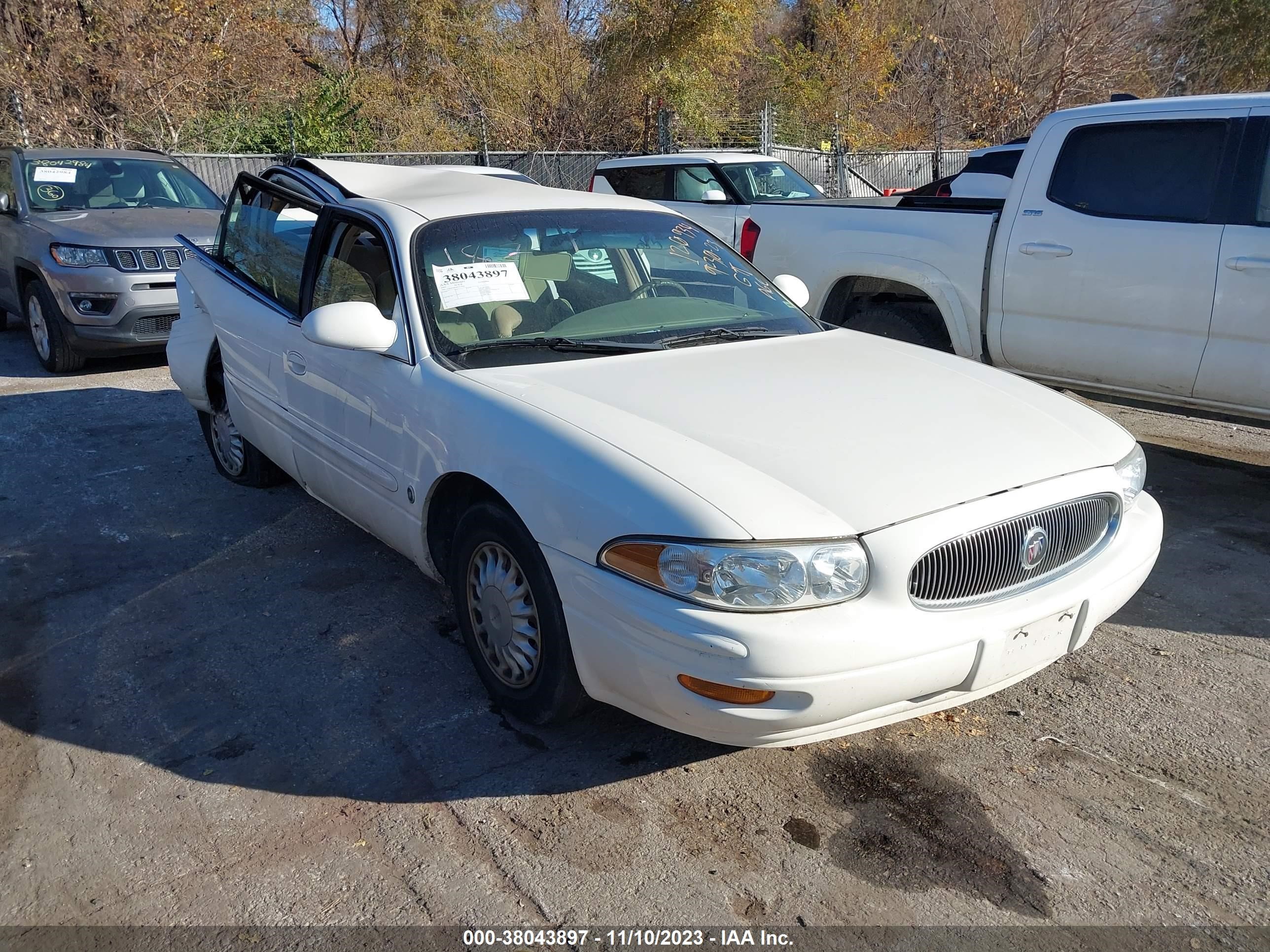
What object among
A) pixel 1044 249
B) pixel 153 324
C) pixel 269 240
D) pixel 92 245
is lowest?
pixel 153 324

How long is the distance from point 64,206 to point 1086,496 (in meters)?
9.09

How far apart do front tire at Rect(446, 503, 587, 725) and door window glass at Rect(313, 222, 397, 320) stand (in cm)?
101

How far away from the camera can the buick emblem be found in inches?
117

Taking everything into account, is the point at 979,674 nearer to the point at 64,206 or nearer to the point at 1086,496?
the point at 1086,496

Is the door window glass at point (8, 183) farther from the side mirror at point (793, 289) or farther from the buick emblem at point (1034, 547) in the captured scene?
the buick emblem at point (1034, 547)

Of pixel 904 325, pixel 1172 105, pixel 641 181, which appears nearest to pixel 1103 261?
pixel 1172 105

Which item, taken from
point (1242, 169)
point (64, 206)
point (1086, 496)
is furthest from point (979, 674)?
point (64, 206)

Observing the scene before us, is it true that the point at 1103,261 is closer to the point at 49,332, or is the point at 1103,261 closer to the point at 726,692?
the point at 726,692

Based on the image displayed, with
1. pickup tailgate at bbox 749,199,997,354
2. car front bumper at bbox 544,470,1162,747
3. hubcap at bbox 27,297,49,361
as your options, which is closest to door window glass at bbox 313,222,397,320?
car front bumper at bbox 544,470,1162,747

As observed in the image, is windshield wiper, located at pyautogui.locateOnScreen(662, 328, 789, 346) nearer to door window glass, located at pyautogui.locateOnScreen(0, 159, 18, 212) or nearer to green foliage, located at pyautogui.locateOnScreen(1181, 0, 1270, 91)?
door window glass, located at pyautogui.locateOnScreen(0, 159, 18, 212)

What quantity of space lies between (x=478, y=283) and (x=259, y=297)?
1559mm

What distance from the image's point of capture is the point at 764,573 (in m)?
2.68

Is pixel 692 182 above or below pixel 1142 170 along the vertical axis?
below

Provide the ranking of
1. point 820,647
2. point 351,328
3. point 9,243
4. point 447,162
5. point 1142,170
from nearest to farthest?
point 820,647 → point 351,328 → point 1142,170 → point 9,243 → point 447,162
